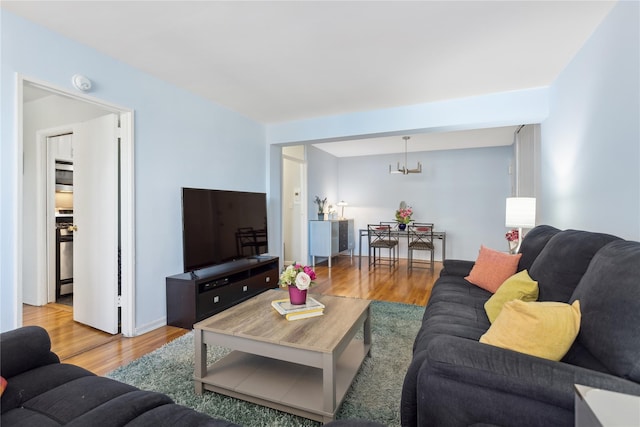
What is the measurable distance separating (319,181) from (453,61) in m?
4.17

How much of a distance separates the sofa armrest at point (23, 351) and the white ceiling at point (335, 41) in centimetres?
193

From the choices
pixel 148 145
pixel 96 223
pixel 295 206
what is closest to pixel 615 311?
pixel 148 145

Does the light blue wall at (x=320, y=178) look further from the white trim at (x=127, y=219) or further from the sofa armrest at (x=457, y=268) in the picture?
the white trim at (x=127, y=219)

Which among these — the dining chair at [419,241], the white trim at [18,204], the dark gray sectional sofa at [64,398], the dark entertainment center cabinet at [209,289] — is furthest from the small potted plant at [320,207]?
the dark gray sectional sofa at [64,398]

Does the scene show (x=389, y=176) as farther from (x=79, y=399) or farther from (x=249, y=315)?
(x=79, y=399)

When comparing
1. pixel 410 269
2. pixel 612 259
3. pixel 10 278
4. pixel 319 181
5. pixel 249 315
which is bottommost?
pixel 410 269

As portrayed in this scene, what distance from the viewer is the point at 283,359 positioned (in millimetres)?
1580

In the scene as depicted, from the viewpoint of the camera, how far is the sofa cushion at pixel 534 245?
7.07 ft

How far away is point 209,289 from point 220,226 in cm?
71

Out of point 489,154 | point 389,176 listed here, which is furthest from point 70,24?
point 489,154

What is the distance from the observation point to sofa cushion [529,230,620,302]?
1.49 meters

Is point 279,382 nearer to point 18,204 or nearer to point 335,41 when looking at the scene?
point 18,204

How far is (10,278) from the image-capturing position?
1.98m

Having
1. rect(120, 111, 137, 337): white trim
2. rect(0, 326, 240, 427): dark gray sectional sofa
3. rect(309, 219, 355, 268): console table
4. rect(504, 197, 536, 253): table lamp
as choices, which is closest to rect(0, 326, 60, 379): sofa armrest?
rect(0, 326, 240, 427): dark gray sectional sofa
